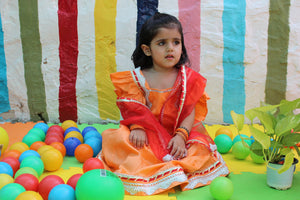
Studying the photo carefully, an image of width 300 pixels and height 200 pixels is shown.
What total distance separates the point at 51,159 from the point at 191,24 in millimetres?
1766

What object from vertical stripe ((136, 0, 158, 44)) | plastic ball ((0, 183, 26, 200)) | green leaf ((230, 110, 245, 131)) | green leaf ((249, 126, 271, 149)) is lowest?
plastic ball ((0, 183, 26, 200))

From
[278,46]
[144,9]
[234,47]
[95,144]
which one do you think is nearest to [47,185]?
[95,144]

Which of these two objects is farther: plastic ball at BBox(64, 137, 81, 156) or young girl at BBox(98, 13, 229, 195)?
plastic ball at BBox(64, 137, 81, 156)

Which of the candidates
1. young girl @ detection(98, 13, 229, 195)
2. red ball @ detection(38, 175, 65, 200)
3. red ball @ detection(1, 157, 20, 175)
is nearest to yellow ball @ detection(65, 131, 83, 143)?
young girl @ detection(98, 13, 229, 195)

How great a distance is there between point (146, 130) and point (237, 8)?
5.28 feet

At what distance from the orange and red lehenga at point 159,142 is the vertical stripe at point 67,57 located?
1.04 metres

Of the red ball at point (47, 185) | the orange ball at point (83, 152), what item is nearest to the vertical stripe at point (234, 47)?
the orange ball at point (83, 152)

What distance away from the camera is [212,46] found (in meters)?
2.95

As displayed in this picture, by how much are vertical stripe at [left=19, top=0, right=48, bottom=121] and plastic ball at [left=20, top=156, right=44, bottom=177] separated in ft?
4.24

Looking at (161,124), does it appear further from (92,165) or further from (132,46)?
(132,46)

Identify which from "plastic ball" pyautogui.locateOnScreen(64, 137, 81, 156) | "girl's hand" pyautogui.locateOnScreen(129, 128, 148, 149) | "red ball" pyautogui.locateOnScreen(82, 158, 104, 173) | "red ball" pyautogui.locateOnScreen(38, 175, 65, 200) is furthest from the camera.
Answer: "plastic ball" pyautogui.locateOnScreen(64, 137, 81, 156)

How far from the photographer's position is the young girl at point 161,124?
1.75 meters

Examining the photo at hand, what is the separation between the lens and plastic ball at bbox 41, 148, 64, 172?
1896 millimetres

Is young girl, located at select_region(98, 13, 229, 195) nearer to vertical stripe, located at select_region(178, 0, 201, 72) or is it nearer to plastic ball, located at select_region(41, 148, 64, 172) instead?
plastic ball, located at select_region(41, 148, 64, 172)
